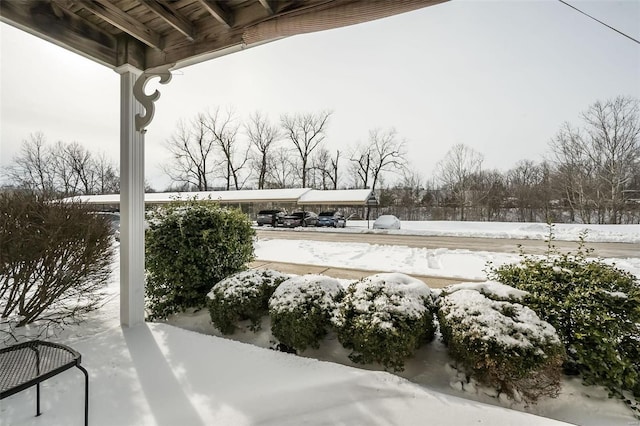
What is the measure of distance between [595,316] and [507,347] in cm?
75

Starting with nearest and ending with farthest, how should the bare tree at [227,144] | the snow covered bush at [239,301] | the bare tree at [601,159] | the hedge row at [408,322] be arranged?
the hedge row at [408,322] → the snow covered bush at [239,301] → the bare tree at [601,159] → the bare tree at [227,144]

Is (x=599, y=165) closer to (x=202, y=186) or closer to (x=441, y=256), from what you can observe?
(x=441, y=256)

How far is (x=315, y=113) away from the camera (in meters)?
25.4

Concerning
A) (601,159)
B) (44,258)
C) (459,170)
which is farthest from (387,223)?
(44,258)

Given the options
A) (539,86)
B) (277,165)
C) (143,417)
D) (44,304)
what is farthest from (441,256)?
(277,165)

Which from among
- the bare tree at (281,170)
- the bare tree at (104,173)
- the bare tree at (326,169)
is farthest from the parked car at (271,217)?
the bare tree at (326,169)

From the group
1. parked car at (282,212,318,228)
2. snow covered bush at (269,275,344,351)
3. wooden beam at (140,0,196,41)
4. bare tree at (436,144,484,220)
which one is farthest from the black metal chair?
bare tree at (436,144,484,220)

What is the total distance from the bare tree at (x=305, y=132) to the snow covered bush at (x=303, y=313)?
23.1 metres

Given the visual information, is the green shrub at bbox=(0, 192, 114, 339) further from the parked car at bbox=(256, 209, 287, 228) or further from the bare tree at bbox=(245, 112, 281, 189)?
the bare tree at bbox=(245, 112, 281, 189)

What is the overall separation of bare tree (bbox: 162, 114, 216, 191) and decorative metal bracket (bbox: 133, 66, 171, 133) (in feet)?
76.9

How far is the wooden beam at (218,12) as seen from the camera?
77.7 inches

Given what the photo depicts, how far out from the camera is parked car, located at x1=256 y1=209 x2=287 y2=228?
695 inches

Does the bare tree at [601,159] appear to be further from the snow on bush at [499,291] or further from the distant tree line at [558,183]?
the snow on bush at [499,291]

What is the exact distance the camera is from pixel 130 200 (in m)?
2.72
